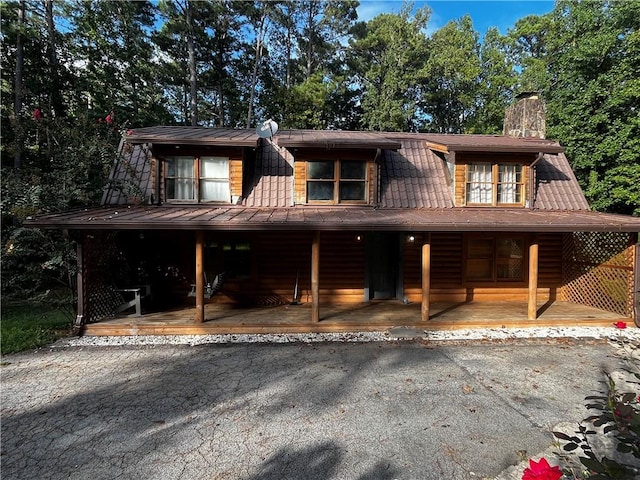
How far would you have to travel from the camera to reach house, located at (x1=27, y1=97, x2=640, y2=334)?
761cm

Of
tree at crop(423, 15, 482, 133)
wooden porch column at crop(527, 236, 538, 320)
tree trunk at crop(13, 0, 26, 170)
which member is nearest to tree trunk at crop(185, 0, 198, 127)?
tree trunk at crop(13, 0, 26, 170)

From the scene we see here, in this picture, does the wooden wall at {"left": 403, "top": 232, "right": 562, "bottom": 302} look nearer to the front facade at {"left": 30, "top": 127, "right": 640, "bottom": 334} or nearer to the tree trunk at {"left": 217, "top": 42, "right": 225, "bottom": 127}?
the front facade at {"left": 30, "top": 127, "right": 640, "bottom": 334}

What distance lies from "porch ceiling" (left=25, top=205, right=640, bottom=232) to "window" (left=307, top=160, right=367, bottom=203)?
0.81m

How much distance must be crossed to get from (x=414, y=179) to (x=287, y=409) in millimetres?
7694

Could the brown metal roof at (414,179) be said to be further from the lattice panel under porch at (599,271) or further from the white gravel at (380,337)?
the lattice panel under porch at (599,271)

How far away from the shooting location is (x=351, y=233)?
958 centimetres

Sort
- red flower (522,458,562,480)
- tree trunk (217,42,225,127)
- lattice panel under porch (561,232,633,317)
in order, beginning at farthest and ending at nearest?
tree trunk (217,42,225,127), lattice panel under porch (561,232,633,317), red flower (522,458,562,480)

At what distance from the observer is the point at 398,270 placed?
9781mm

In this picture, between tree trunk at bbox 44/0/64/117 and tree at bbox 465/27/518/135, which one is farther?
tree at bbox 465/27/518/135

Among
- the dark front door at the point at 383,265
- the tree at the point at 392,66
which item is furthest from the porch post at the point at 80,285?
the tree at the point at 392,66

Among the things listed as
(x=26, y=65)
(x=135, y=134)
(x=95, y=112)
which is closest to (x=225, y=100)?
(x=95, y=112)

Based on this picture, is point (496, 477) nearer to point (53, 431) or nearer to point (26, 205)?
point (53, 431)

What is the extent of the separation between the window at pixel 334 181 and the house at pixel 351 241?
4 centimetres

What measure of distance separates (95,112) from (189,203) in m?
12.7
